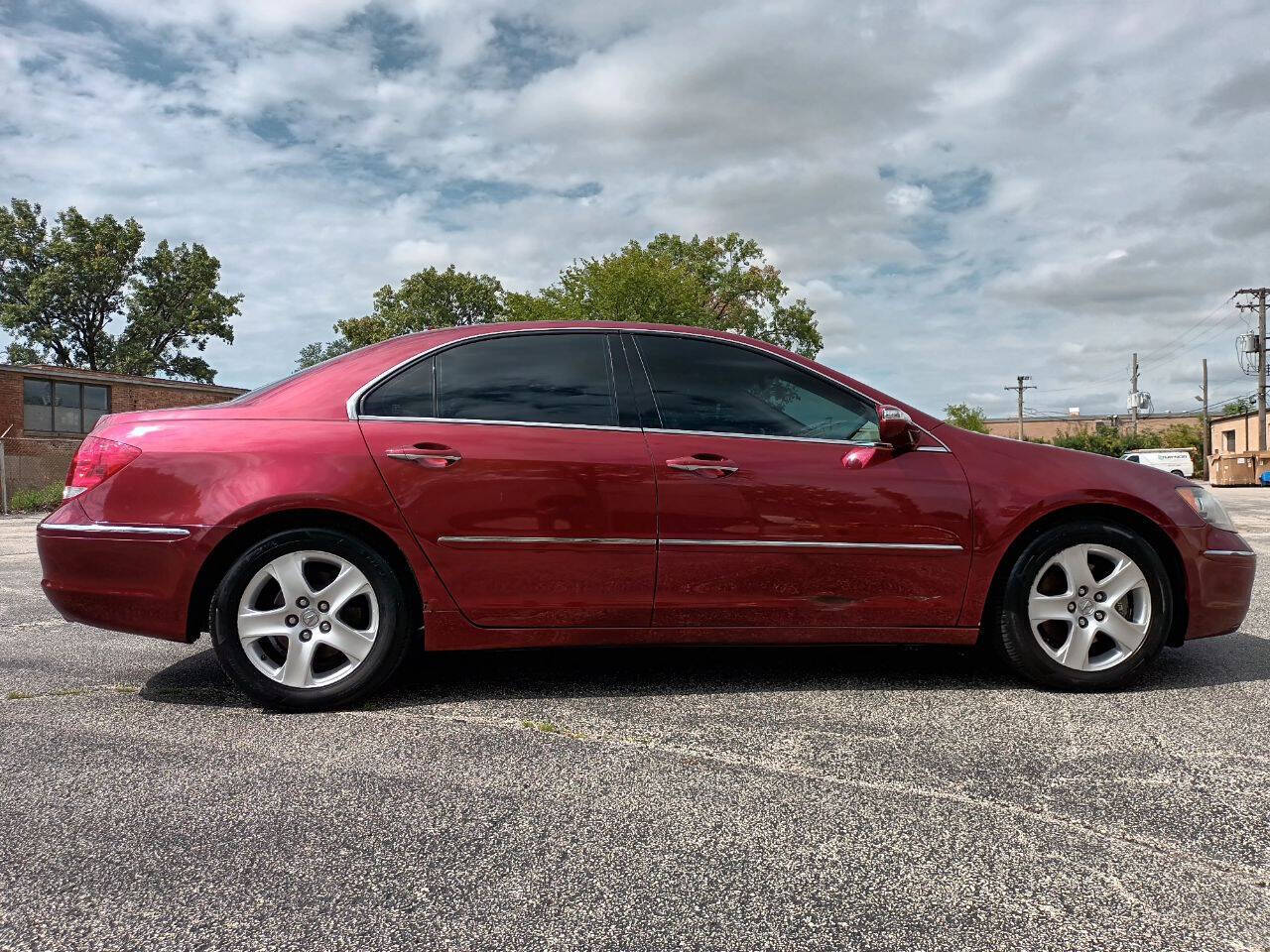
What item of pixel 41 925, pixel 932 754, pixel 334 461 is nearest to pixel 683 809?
pixel 932 754

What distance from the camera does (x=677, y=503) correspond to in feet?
11.5

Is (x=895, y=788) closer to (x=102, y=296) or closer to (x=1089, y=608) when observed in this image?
(x=1089, y=608)

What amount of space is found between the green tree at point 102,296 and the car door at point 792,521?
46.0 meters

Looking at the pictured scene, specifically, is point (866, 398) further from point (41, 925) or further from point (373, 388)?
point (41, 925)

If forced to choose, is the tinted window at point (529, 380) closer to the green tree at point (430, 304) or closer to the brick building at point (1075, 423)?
the green tree at point (430, 304)

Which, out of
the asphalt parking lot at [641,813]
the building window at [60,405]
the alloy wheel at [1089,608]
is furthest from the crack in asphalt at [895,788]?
the building window at [60,405]

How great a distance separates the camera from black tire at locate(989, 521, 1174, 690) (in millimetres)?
3672

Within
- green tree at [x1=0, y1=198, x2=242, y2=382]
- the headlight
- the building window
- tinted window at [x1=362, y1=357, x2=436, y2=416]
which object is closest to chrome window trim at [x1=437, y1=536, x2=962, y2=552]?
tinted window at [x1=362, y1=357, x2=436, y2=416]

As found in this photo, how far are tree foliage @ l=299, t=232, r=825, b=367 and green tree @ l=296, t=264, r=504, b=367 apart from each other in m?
0.06

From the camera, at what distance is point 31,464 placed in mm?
27562

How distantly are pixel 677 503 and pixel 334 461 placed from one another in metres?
1.33

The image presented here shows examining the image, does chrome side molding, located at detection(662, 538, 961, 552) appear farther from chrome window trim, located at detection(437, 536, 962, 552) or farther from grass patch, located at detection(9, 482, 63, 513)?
grass patch, located at detection(9, 482, 63, 513)

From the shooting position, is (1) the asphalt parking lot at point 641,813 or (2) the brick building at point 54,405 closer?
(1) the asphalt parking lot at point 641,813

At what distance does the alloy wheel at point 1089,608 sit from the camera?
12.1ft
